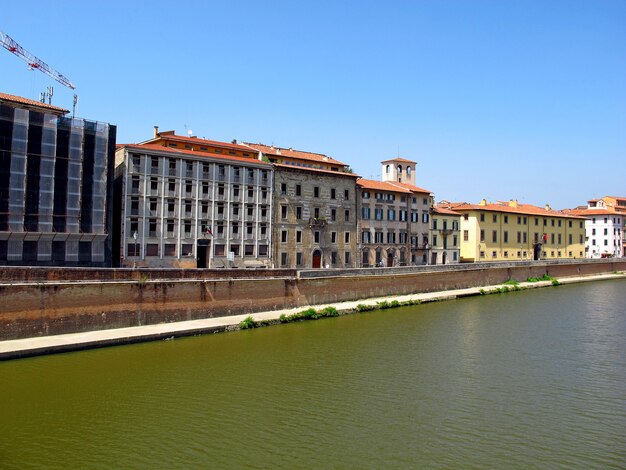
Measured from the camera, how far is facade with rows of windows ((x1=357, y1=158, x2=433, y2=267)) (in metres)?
55.8

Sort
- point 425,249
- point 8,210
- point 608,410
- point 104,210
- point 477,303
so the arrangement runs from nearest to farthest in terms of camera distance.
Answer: point 608,410
point 8,210
point 104,210
point 477,303
point 425,249

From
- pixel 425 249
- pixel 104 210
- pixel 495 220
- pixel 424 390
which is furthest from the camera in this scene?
pixel 495 220

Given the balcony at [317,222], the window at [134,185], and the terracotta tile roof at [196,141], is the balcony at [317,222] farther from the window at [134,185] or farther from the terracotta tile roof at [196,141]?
the window at [134,185]

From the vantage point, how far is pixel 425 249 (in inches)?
2445

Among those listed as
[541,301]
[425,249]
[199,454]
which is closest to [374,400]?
[199,454]

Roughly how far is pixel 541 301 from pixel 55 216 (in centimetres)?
4020

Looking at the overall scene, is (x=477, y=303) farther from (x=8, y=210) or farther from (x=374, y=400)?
(x=8, y=210)

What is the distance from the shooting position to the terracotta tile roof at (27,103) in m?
37.8

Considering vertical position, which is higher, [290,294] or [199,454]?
[290,294]

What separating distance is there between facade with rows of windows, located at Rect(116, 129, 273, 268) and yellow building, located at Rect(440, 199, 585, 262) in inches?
1246

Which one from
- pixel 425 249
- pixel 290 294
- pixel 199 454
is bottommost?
pixel 199 454

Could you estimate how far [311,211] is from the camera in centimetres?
5109

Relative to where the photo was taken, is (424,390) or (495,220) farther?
(495,220)

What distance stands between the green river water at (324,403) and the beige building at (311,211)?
17899 mm
